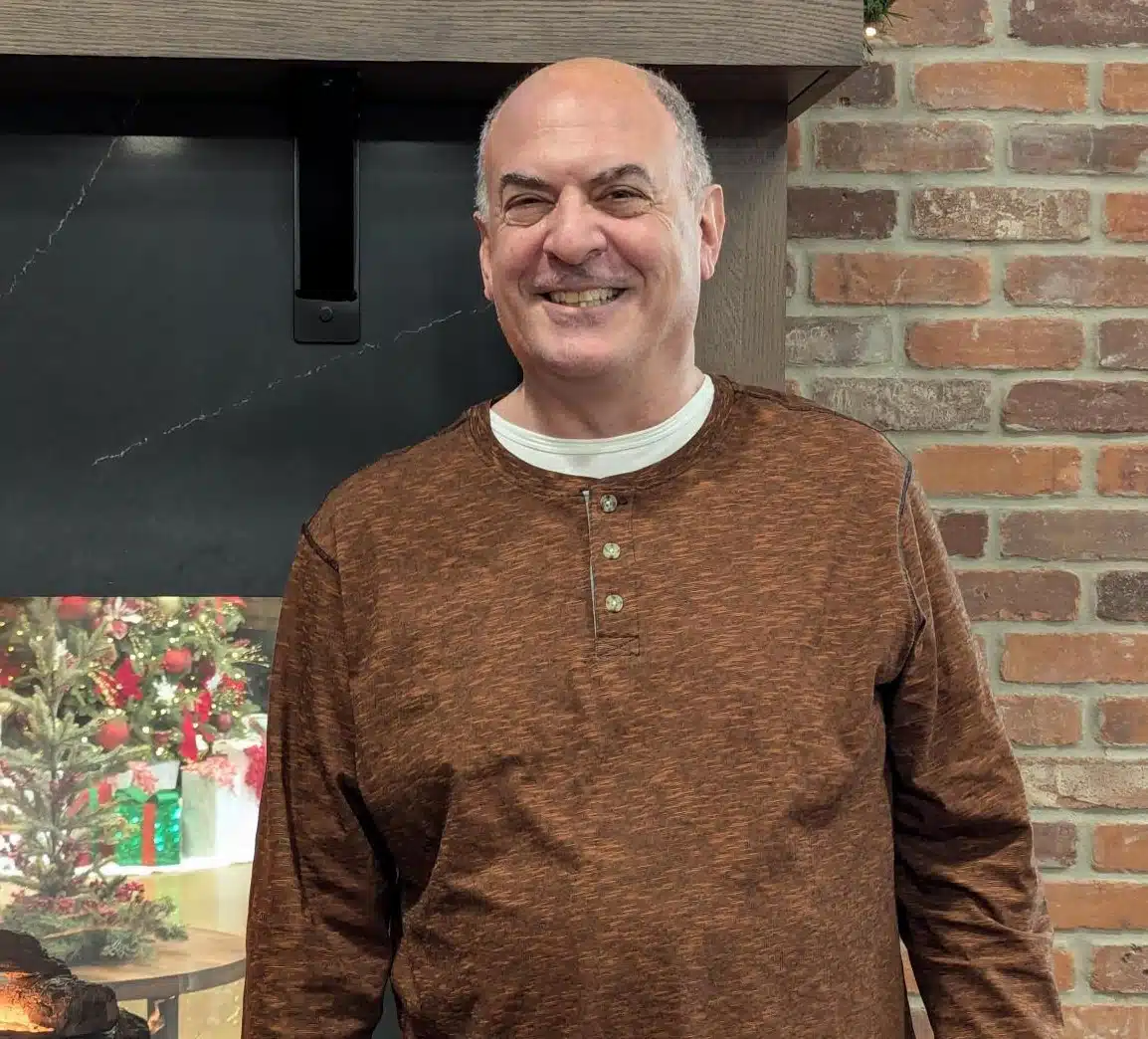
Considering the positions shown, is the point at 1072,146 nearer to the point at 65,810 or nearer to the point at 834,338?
the point at 834,338

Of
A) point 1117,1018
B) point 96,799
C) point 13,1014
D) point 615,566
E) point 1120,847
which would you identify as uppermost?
point 615,566

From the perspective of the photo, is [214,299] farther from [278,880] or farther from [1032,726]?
[1032,726]

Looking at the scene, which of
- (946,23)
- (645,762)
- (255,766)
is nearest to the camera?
(645,762)

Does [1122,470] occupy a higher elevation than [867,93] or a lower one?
lower

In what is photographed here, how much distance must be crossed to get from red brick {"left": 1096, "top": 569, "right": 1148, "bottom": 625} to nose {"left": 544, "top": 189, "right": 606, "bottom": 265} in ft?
3.00

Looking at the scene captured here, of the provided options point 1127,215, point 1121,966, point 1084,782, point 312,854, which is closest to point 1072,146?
point 1127,215

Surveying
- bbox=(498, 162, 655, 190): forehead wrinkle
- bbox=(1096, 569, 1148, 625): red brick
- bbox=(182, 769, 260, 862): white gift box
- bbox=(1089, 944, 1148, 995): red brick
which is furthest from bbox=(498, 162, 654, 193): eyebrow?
bbox=(1089, 944, 1148, 995): red brick

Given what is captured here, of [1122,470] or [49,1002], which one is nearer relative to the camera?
[49,1002]

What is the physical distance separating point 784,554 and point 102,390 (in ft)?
2.63

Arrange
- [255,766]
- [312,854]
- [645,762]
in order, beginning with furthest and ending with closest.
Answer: [255,766], [312,854], [645,762]

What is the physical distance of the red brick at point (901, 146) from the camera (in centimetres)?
164

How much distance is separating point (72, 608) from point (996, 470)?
1.14m

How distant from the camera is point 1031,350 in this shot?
165 centimetres

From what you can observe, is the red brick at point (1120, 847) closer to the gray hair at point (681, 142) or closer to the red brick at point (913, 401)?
the red brick at point (913, 401)
